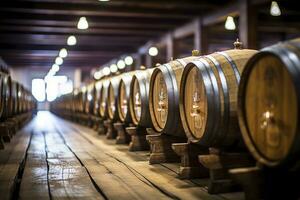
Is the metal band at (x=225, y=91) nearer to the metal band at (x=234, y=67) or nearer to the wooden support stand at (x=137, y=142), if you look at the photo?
the metal band at (x=234, y=67)

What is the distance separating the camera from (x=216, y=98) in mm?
3516

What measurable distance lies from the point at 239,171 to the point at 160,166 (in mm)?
2037

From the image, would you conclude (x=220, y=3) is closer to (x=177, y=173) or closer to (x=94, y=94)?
(x=94, y=94)

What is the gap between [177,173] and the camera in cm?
435

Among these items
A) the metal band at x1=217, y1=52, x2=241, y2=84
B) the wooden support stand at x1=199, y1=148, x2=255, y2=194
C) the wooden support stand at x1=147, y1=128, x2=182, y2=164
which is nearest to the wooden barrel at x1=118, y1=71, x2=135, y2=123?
the wooden support stand at x1=147, y1=128, x2=182, y2=164

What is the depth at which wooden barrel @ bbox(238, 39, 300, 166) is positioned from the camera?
8.09ft

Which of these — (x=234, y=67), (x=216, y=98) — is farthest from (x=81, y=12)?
(x=216, y=98)

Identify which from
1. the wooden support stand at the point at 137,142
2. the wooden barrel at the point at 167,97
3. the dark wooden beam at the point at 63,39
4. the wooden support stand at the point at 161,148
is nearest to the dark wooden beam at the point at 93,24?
the dark wooden beam at the point at 63,39

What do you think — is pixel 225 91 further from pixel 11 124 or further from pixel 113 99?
pixel 11 124

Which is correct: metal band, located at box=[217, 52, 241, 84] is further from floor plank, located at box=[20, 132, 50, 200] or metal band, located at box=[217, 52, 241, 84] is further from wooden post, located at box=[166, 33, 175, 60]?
wooden post, located at box=[166, 33, 175, 60]

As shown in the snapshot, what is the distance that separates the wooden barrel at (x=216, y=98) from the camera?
347 centimetres

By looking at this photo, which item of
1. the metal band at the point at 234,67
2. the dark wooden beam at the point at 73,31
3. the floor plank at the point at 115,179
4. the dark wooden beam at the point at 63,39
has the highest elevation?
the dark wooden beam at the point at 63,39

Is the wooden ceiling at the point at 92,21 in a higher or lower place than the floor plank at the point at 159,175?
higher

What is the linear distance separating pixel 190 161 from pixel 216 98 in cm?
86
